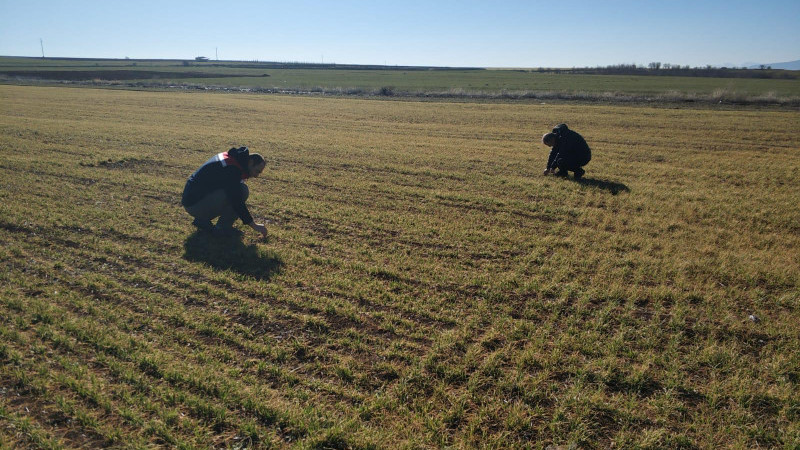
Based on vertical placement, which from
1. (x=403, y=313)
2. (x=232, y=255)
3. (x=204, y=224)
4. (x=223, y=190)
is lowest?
(x=403, y=313)

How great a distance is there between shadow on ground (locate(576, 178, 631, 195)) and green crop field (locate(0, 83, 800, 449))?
162 mm

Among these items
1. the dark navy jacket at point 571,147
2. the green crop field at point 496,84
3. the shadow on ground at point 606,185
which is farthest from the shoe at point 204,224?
the green crop field at point 496,84

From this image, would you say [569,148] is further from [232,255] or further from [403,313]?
[232,255]

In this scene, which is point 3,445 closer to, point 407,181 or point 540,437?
point 540,437

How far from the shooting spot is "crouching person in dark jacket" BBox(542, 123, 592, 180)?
1164 cm

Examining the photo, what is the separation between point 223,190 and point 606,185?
362 inches

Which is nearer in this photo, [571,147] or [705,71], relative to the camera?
[571,147]

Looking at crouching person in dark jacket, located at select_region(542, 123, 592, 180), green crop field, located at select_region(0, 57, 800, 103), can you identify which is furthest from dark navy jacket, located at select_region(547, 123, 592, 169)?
green crop field, located at select_region(0, 57, 800, 103)

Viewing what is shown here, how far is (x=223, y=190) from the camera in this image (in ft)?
23.8

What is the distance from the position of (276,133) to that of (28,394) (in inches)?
665

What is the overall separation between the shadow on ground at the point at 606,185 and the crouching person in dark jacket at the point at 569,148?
295 mm

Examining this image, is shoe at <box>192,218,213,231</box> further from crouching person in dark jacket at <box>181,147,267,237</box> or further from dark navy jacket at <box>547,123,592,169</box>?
dark navy jacket at <box>547,123,592,169</box>

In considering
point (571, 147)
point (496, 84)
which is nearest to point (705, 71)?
point (496, 84)

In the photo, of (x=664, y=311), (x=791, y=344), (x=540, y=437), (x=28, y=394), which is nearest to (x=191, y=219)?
(x=28, y=394)
